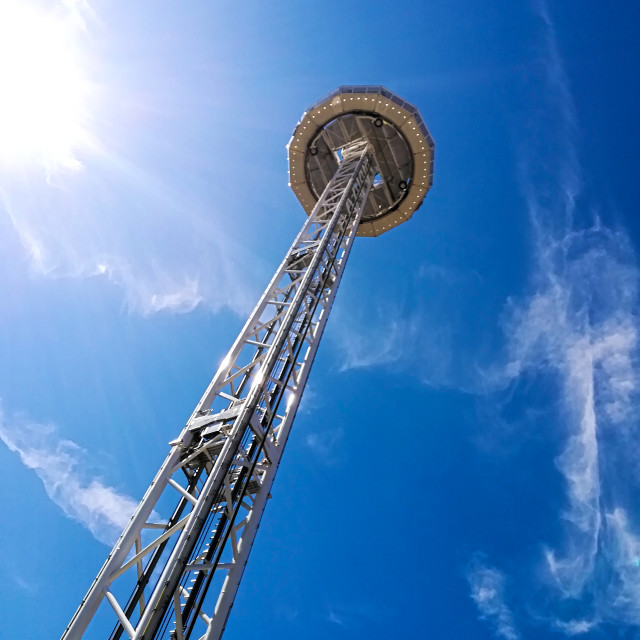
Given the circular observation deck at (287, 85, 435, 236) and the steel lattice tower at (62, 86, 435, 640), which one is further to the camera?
the circular observation deck at (287, 85, 435, 236)

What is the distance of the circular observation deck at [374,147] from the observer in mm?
23078

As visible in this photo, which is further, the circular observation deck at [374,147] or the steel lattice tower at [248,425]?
the circular observation deck at [374,147]

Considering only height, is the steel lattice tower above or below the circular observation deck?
below

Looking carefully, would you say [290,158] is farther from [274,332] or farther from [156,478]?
[156,478]

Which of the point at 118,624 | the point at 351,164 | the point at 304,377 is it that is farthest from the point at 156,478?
the point at 351,164

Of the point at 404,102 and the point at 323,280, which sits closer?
the point at 323,280

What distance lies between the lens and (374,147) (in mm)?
24672

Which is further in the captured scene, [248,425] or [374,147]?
[374,147]

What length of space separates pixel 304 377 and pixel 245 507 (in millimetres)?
4253

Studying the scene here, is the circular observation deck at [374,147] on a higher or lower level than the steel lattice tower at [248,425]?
higher

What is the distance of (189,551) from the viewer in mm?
7496

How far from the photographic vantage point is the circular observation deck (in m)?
23.1

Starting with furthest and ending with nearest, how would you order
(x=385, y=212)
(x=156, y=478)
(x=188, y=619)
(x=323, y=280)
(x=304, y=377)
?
(x=385, y=212)
(x=323, y=280)
(x=304, y=377)
(x=156, y=478)
(x=188, y=619)

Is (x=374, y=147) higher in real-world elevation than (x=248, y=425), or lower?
higher
